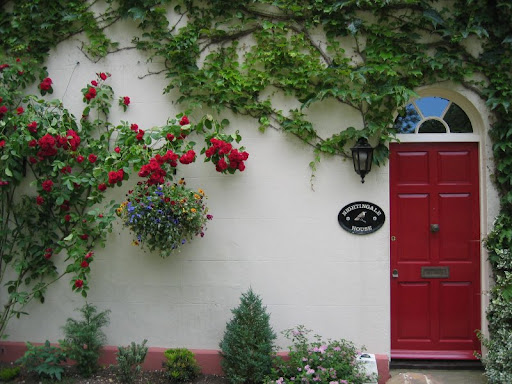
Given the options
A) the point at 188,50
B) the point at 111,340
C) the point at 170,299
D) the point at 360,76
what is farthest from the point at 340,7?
the point at 111,340

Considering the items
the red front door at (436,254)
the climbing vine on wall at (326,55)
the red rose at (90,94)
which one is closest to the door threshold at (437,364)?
the red front door at (436,254)

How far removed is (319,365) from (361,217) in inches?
56.0

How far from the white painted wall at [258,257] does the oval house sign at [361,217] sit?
0.18 ft

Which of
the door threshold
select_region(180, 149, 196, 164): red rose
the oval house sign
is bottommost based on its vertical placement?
the door threshold

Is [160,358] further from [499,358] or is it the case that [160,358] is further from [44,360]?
[499,358]

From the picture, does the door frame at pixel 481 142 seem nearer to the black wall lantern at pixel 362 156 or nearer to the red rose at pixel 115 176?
the black wall lantern at pixel 362 156

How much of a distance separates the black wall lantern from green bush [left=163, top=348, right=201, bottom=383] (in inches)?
93.8

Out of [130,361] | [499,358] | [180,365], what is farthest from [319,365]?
[130,361]

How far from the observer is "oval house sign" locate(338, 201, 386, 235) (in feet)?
15.0

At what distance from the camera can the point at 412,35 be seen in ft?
14.7

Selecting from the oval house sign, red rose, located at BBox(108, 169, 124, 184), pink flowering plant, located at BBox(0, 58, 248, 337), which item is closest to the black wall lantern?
the oval house sign

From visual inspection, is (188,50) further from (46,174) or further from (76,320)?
(76,320)

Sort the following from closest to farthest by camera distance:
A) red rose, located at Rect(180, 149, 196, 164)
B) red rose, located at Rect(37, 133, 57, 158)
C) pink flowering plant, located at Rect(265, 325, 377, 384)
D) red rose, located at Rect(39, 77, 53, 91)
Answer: pink flowering plant, located at Rect(265, 325, 377, 384) → red rose, located at Rect(180, 149, 196, 164) → red rose, located at Rect(37, 133, 57, 158) → red rose, located at Rect(39, 77, 53, 91)

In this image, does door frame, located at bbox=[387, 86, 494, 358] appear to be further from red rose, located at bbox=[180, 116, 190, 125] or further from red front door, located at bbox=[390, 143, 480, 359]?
red rose, located at bbox=[180, 116, 190, 125]
